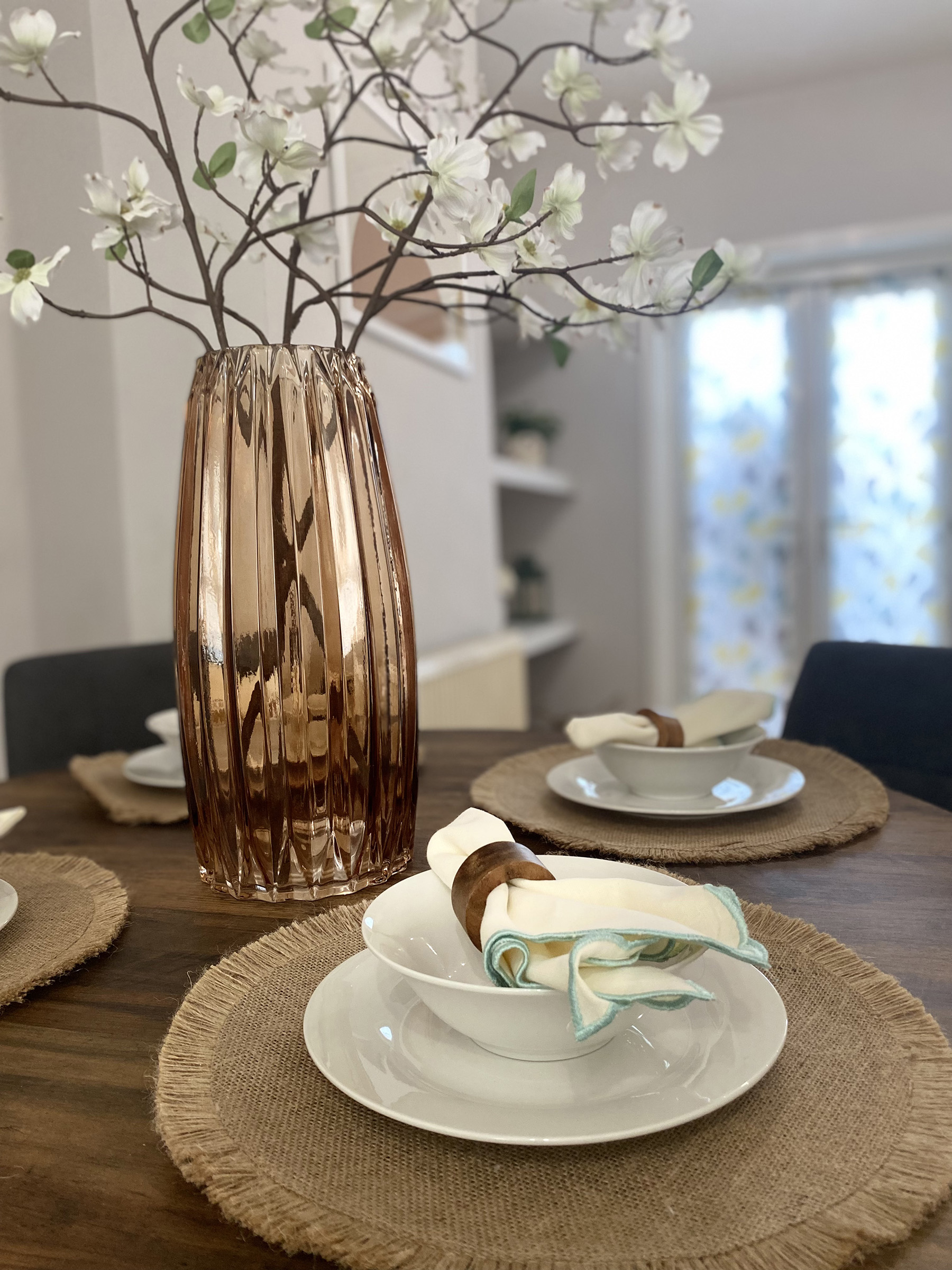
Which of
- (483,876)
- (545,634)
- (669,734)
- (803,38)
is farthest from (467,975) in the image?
(545,634)

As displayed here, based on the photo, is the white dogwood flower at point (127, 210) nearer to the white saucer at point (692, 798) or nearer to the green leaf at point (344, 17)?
the green leaf at point (344, 17)

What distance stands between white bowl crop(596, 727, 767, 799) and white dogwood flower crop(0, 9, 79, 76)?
0.55 metres

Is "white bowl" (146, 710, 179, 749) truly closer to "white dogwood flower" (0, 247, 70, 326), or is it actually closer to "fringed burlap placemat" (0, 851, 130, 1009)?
"fringed burlap placemat" (0, 851, 130, 1009)

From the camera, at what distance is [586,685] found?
4566 millimetres

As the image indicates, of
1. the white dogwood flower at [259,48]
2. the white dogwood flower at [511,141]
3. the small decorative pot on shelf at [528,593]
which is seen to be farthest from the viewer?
the small decorative pot on shelf at [528,593]

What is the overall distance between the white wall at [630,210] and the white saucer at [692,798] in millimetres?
436

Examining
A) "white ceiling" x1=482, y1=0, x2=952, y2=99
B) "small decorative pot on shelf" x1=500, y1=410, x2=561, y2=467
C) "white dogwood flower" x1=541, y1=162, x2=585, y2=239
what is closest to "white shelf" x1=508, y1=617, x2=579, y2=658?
"small decorative pot on shelf" x1=500, y1=410, x2=561, y2=467

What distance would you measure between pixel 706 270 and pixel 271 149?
0.99 feet

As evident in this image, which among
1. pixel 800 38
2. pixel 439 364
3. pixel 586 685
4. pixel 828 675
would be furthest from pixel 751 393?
pixel 828 675

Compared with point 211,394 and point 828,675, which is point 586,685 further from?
point 211,394

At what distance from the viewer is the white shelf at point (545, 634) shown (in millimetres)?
3885

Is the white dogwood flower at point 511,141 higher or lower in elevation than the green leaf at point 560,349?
higher

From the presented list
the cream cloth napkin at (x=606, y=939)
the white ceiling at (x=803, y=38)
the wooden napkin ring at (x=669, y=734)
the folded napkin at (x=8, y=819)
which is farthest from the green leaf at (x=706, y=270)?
the white ceiling at (x=803, y=38)

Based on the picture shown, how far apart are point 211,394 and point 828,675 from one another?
3.00ft
